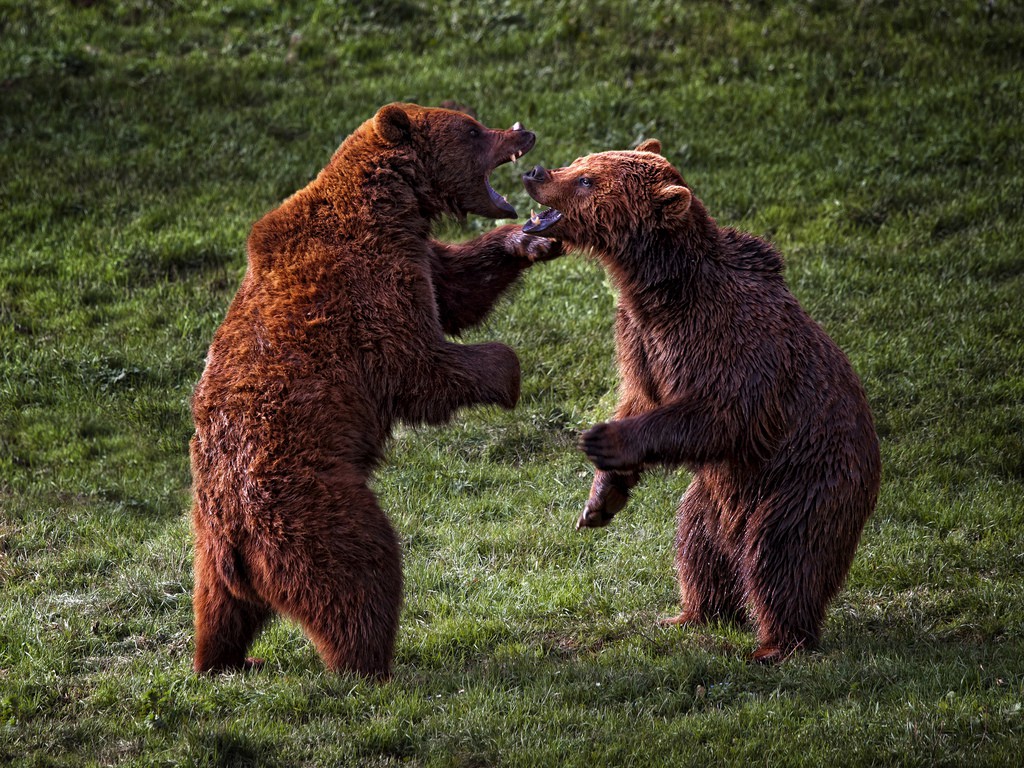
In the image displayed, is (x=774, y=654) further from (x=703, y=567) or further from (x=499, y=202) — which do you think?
(x=499, y=202)

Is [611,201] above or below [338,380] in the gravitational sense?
above

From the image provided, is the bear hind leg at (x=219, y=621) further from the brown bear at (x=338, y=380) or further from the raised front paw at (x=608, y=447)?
the raised front paw at (x=608, y=447)

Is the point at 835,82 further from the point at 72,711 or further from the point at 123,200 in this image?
the point at 72,711

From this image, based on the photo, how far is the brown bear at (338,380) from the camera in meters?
5.89

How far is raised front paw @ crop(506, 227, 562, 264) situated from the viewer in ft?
23.4

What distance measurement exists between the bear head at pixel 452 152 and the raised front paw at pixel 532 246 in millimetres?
146

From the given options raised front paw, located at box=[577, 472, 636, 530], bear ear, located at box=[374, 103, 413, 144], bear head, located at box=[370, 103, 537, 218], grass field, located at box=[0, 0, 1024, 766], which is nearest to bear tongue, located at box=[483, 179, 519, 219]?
bear head, located at box=[370, 103, 537, 218]

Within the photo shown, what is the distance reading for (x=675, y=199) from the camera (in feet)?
21.0

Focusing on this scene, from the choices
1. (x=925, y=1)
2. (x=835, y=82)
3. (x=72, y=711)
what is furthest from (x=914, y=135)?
(x=72, y=711)

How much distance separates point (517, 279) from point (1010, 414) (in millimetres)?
4196

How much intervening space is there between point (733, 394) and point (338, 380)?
6.51ft

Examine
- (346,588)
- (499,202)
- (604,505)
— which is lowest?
(604,505)

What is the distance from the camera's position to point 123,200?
12.5m

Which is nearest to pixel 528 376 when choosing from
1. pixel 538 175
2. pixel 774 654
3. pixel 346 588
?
pixel 538 175
